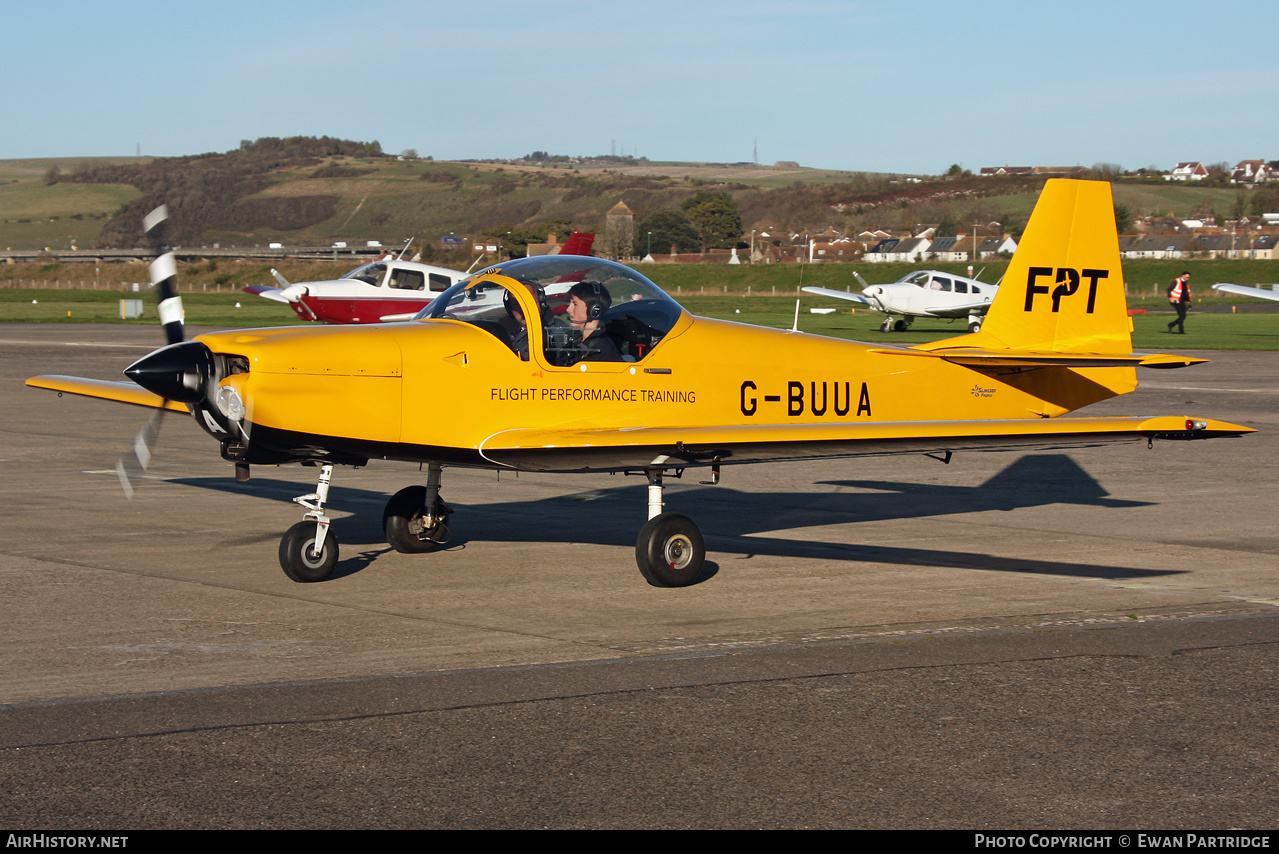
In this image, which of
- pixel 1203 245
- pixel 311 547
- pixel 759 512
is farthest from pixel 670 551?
pixel 1203 245

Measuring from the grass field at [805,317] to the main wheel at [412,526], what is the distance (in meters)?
27.8

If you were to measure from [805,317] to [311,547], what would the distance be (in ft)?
173

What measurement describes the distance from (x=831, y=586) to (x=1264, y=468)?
8.03 m

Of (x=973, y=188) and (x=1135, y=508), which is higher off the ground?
(x=973, y=188)

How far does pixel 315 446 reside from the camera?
823 centimetres

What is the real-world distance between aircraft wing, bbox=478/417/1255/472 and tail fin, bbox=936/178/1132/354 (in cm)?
307

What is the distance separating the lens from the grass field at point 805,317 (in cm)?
3919

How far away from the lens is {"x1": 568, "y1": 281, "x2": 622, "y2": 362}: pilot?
8.95 m

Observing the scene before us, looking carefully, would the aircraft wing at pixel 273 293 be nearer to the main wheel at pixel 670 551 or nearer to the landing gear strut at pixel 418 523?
the landing gear strut at pixel 418 523

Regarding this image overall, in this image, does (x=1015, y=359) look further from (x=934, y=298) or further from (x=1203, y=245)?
(x=1203, y=245)

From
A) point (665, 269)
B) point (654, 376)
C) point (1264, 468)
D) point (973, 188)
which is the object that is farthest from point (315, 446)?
point (973, 188)

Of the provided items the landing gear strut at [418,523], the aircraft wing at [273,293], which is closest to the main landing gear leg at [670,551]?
the landing gear strut at [418,523]

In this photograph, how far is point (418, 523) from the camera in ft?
31.3

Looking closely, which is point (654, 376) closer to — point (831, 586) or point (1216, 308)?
point (831, 586)
